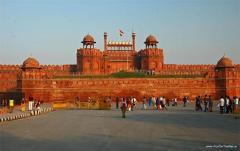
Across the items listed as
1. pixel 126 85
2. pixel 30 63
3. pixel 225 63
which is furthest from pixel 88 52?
pixel 225 63

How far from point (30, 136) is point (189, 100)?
79.8 ft

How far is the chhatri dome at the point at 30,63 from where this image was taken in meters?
34.8

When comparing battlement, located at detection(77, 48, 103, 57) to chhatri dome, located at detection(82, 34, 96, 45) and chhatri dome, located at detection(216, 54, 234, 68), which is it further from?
chhatri dome, located at detection(216, 54, 234, 68)

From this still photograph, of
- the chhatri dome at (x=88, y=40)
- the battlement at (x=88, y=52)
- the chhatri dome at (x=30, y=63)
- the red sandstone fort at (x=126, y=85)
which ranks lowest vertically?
the red sandstone fort at (x=126, y=85)

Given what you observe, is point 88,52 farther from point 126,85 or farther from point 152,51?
point 126,85

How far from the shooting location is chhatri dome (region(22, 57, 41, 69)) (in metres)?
34.8

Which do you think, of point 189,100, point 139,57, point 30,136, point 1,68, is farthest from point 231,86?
point 30,136

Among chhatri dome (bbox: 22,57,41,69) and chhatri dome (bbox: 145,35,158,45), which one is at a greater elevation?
chhatri dome (bbox: 145,35,158,45)

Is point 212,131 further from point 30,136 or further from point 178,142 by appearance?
point 30,136

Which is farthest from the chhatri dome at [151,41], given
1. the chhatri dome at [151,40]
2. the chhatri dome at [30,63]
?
the chhatri dome at [30,63]

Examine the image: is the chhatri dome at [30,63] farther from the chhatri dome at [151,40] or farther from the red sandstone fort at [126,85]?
the chhatri dome at [151,40]

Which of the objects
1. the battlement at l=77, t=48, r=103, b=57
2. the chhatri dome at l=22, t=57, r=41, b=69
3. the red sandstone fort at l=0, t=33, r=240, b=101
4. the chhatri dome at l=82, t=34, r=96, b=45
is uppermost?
the chhatri dome at l=82, t=34, r=96, b=45

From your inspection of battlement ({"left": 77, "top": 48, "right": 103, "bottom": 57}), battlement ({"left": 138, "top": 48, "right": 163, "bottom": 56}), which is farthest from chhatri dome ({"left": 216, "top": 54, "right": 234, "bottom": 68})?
battlement ({"left": 77, "top": 48, "right": 103, "bottom": 57})

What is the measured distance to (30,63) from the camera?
35312mm
